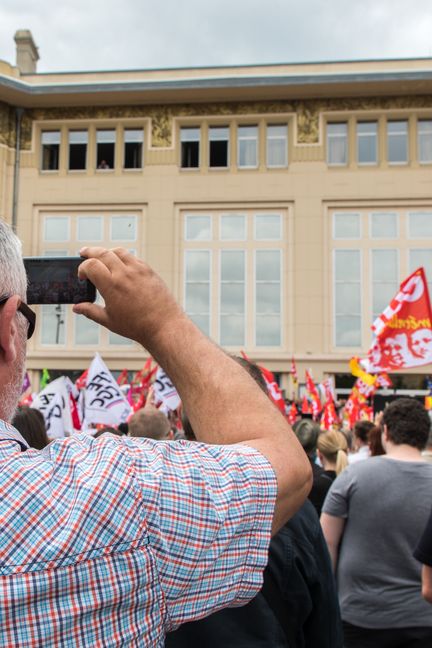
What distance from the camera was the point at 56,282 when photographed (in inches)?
49.4

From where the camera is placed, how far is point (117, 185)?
2748cm

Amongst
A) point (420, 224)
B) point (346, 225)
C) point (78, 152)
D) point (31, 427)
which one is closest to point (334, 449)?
point (31, 427)

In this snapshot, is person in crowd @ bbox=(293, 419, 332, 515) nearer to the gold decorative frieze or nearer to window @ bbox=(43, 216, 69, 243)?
the gold decorative frieze

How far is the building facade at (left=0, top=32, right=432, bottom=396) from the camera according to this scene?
1030 inches

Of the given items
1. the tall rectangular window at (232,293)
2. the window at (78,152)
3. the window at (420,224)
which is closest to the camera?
the window at (420,224)

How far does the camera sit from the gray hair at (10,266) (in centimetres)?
109

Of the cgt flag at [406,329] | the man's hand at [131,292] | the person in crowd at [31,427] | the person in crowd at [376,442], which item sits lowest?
the person in crowd at [376,442]

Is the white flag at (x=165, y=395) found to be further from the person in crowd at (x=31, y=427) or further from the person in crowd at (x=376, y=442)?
the person in crowd at (x=31, y=427)

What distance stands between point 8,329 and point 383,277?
26.0 m

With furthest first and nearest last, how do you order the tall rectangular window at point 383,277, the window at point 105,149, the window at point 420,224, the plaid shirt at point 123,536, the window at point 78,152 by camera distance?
the window at point 78,152
the window at point 105,149
the window at point 420,224
the tall rectangular window at point 383,277
the plaid shirt at point 123,536

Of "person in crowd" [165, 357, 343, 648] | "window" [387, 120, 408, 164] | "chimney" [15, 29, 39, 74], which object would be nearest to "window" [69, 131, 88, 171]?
"chimney" [15, 29, 39, 74]

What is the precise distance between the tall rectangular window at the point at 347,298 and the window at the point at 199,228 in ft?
16.8

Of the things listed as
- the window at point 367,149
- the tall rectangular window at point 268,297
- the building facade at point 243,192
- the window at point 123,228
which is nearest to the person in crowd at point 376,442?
the building facade at point 243,192

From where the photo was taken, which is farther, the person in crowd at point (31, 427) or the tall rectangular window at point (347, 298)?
the tall rectangular window at point (347, 298)
